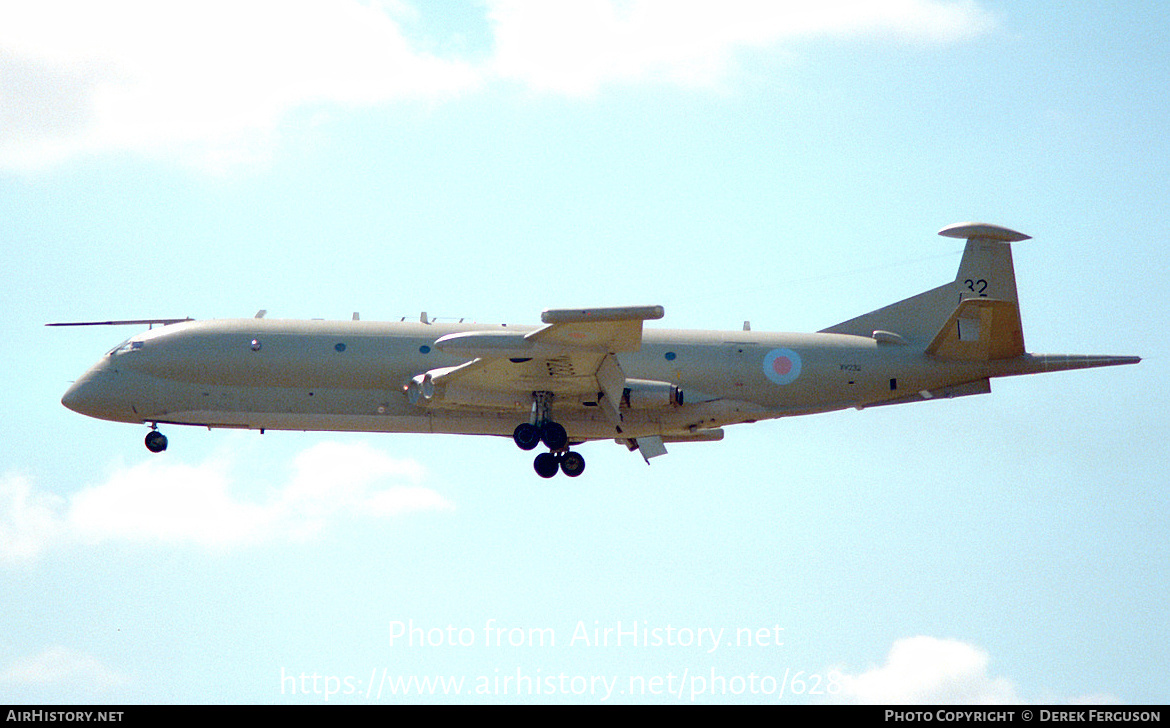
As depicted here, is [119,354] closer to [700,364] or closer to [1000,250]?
[700,364]

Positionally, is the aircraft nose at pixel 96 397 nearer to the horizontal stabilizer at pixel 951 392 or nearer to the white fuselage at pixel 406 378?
the white fuselage at pixel 406 378

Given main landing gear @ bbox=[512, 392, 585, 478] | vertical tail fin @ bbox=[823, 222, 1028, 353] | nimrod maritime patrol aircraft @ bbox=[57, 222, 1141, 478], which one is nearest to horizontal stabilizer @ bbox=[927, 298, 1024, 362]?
nimrod maritime patrol aircraft @ bbox=[57, 222, 1141, 478]

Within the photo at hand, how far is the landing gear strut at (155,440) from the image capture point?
33.7 metres

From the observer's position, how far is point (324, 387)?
3231 cm

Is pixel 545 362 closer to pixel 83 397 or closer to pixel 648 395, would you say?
pixel 648 395

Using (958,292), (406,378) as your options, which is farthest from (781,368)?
(406,378)

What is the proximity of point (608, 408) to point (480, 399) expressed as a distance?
125 inches

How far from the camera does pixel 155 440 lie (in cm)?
3372

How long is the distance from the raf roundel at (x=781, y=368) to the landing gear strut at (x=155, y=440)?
15.4m

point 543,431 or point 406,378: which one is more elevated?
point 406,378

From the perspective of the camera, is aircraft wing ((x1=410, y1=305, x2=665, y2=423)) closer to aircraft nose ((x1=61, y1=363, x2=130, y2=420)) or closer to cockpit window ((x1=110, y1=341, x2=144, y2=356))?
cockpit window ((x1=110, y1=341, x2=144, y2=356))

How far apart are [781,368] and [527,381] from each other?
6.52 meters
